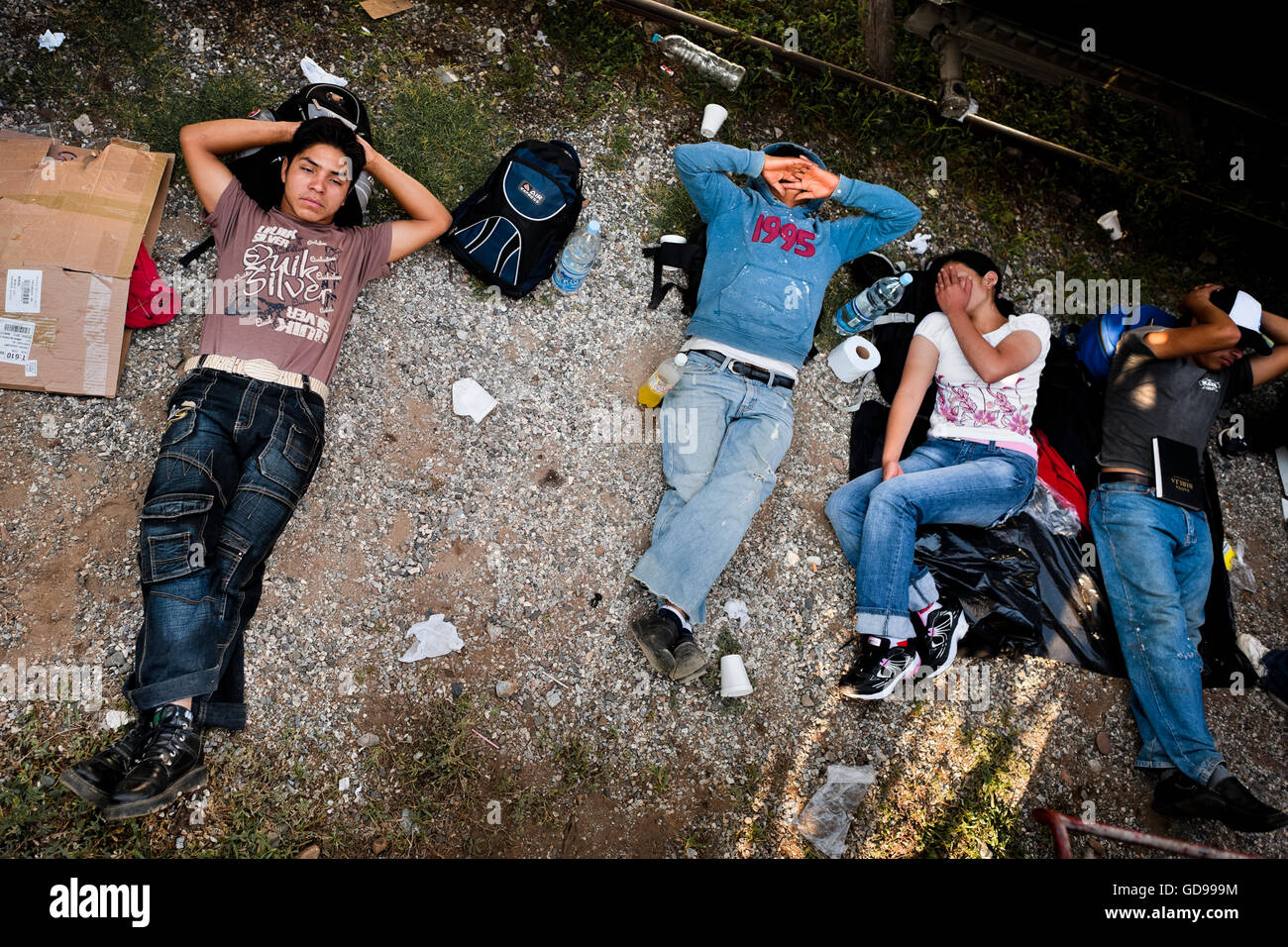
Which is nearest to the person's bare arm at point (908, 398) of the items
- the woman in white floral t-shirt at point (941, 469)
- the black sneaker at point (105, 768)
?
the woman in white floral t-shirt at point (941, 469)

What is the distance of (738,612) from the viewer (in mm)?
3842

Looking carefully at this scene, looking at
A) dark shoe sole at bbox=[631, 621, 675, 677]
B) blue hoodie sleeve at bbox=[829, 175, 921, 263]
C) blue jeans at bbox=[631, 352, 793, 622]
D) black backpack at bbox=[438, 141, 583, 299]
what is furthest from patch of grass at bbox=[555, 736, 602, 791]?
blue hoodie sleeve at bbox=[829, 175, 921, 263]

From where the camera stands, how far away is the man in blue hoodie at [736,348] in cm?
355

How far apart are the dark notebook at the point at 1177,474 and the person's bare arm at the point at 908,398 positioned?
1.47 metres

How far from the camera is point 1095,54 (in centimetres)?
537

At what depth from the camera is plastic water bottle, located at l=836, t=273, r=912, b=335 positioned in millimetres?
4038

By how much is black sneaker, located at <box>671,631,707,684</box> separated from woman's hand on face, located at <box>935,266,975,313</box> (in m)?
2.46

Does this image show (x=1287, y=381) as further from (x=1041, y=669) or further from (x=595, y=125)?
(x=595, y=125)

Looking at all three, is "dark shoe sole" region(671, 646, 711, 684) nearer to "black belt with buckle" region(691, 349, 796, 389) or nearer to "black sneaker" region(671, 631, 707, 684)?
"black sneaker" region(671, 631, 707, 684)

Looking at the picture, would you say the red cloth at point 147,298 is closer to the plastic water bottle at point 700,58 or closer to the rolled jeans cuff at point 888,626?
the plastic water bottle at point 700,58

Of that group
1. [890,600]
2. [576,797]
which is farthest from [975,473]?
[576,797]

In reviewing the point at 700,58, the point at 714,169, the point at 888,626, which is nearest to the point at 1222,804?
the point at 888,626

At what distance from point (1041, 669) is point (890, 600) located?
1.17 metres

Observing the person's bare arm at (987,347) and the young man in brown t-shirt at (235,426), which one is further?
the person's bare arm at (987,347)
